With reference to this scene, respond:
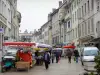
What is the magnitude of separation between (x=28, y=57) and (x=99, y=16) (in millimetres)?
19852

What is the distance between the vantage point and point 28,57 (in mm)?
25500

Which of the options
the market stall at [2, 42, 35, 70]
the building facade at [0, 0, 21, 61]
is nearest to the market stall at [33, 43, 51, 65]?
the building facade at [0, 0, 21, 61]

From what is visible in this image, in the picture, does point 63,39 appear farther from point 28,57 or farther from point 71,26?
point 28,57

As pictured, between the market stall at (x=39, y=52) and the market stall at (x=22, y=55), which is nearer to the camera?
the market stall at (x=22, y=55)

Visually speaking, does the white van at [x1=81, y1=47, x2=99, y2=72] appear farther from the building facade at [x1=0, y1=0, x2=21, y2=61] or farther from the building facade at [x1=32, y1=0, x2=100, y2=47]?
the building facade at [x1=32, y1=0, x2=100, y2=47]

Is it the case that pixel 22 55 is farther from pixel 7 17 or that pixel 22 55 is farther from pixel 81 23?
pixel 81 23

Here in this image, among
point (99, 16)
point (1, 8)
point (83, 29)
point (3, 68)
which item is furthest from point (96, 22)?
point (3, 68)

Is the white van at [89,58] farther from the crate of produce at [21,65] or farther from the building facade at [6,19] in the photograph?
the building facade at [6,19]

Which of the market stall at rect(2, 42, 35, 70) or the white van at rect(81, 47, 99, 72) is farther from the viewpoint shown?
the white van at rect(81, 47, 99, 72)

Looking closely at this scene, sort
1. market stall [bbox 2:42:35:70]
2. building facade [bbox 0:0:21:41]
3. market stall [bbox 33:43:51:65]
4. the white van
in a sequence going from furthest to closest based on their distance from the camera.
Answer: building facade [bbox 0:0:21:41]
market stall [bbox 33:43:51:65]
the white van
market stall [bbox 2:42:35:70]

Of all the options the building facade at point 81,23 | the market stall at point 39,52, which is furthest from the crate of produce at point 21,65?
the building facade at point 81,23

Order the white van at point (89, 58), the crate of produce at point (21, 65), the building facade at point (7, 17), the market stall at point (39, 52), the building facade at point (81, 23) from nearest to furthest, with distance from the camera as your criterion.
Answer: the crate of produce at point (21, 65), the white van at point (89, 58), the market stall at point (39, 52), the building facade at point (7, 17), the building facade at point (81, 23)

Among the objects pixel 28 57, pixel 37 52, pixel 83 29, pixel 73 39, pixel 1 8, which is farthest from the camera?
pixel 73 39

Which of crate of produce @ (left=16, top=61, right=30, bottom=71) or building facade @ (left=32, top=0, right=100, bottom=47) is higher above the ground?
building facade @ (left=32, top=0, right=100, bottom=47)
